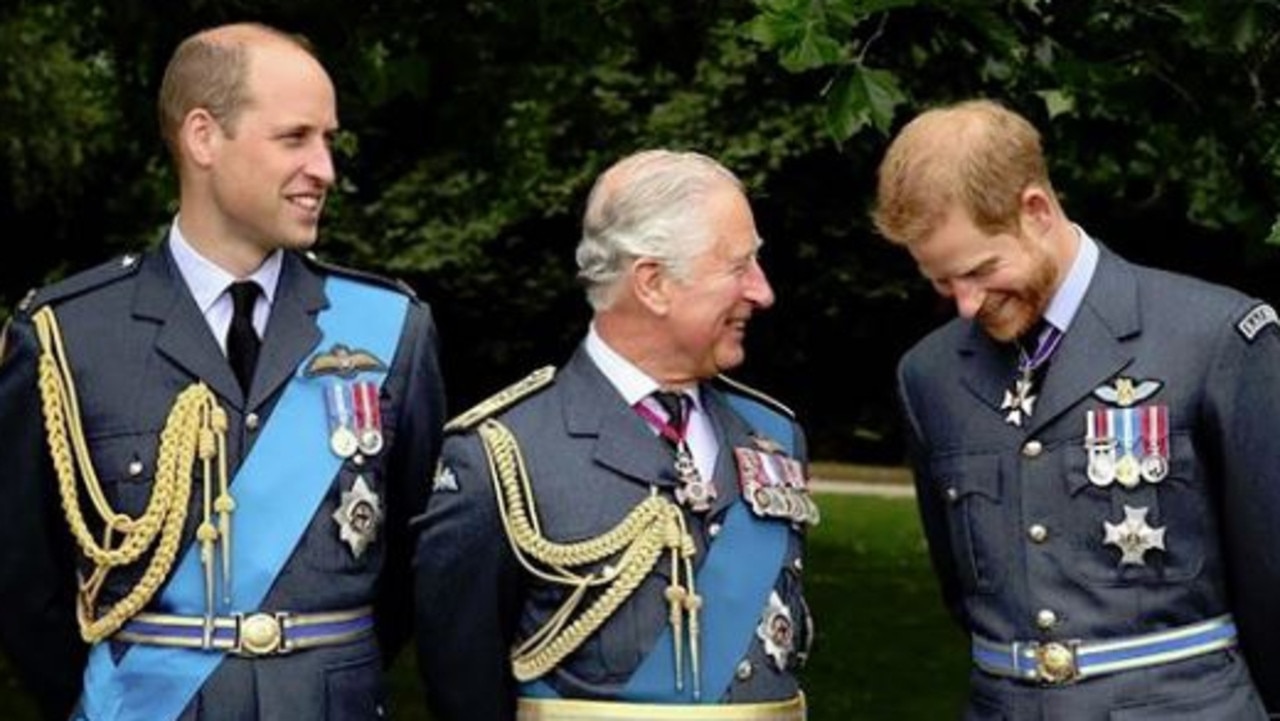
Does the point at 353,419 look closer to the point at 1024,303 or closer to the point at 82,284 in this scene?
the point at 82,284

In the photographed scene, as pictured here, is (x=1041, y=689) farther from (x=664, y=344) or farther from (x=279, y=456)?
(x=279, y=456)

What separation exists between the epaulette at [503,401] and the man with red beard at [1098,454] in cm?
63

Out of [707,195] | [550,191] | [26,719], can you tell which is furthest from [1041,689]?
[550,191]

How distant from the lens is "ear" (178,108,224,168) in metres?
4.31

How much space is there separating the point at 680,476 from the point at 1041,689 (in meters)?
0.69

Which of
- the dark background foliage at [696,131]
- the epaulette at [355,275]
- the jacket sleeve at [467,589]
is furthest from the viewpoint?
the dark background foliage at [696,131]

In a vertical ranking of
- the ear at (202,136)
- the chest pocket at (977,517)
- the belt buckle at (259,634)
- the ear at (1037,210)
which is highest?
the ear at (202,136)

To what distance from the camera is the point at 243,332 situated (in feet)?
14.2

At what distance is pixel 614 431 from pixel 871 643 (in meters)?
8.88

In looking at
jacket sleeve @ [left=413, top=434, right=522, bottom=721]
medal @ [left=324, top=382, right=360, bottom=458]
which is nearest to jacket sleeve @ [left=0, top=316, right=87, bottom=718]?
medal @ [left=324, top=382, right=360, bottom=458]

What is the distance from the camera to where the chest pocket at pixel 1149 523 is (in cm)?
412

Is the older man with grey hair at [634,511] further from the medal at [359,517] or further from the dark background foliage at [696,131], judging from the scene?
the dark background foliage at [696,131]

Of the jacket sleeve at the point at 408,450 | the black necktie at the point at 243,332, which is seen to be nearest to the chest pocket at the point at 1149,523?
the jacket sleeve at the point at 408,450

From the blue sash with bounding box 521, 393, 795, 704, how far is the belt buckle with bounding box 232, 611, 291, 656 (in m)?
0.42
